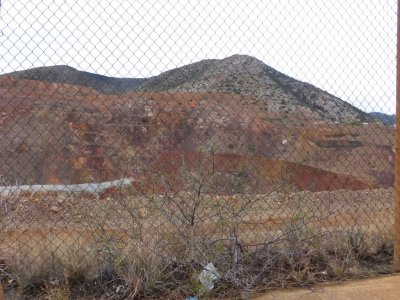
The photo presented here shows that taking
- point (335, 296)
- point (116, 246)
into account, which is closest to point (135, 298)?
point (116, 246)

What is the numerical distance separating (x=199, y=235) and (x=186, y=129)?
15.6m

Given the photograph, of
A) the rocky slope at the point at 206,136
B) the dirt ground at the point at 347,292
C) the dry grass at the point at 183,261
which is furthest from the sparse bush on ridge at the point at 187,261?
the rocky slope at the point at 206,136

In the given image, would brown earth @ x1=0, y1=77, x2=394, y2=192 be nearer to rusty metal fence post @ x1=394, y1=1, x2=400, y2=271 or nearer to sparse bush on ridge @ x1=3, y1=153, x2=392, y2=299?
sparse bush on ridge @ x1=3, y1=153, x2=392, y2=299

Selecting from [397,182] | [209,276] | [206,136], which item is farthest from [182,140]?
[209,276]

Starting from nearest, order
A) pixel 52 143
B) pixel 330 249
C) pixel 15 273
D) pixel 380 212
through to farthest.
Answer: pixel 15 273
pixel 330 249
pixel 380 212
pixel 52 143

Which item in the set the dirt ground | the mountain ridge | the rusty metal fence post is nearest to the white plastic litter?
the dirt ground

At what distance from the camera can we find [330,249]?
17.2 ft

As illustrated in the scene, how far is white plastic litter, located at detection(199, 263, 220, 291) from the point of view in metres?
4.36

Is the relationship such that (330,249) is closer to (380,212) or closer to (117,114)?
(380,212)

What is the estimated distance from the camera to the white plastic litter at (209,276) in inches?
171

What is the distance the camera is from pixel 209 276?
4402mm

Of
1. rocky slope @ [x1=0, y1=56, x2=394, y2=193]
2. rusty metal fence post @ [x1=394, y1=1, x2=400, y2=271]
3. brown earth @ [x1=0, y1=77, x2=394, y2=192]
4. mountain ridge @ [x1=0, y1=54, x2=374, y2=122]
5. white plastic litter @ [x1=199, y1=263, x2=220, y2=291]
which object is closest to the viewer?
white plastic litter @ [x1=199, y1=263, x2=220, y2=291]

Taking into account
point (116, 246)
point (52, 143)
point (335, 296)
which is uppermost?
point (52, 143)

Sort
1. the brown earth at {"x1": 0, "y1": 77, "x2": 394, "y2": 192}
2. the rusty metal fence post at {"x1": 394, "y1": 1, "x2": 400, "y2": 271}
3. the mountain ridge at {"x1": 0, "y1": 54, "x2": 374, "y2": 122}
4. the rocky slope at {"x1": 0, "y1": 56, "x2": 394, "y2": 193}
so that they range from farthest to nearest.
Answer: the brown earth at {"x1": 0, "y1": 77, "x2": 394, "y2": 192}
the rocky slope at {"x1": 0, "y1": 56, "x2": 394, "y2": 193}
the mountain ridge at {"x1": 0, "y1": 54, "x2": 374, "y2": 122}
the rusty metal fence post at {"x1": 394, "y1": 1, "x2": 400, "y2": 271}
